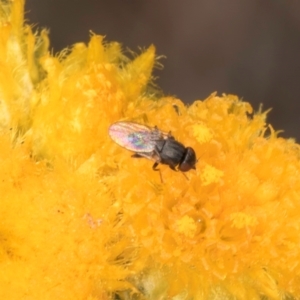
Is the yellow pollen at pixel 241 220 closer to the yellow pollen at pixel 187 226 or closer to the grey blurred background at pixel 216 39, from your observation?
the yellow pollen at pixel 187 226

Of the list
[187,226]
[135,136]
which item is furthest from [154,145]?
[187,226]

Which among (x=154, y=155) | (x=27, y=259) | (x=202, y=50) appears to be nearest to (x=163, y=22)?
(x=202, y=50)

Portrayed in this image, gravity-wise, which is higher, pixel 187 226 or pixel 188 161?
pixel 188 161

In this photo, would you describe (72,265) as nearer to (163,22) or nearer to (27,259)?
(27,259)

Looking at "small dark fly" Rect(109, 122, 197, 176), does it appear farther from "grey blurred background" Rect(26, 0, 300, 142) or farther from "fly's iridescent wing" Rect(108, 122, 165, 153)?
"grey blurred background" Rect(26, 0, 300, 142)

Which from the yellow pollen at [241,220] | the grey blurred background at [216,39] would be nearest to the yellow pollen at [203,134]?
the yellow pollen at [241,220]

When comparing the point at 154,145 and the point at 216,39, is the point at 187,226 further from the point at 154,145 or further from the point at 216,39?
the point at 216,39
